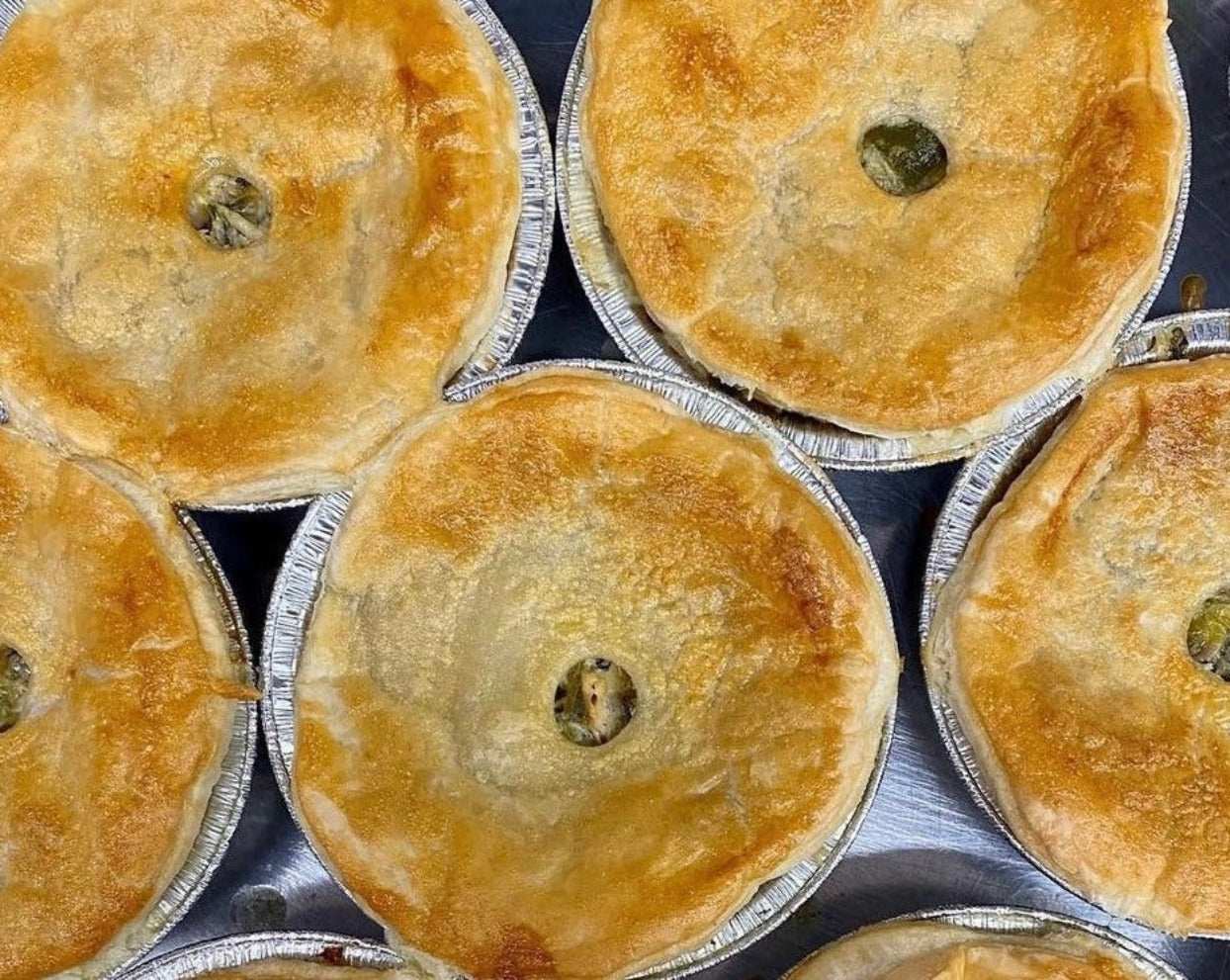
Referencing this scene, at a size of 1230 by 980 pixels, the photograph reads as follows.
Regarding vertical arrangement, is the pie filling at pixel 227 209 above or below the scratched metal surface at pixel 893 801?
above

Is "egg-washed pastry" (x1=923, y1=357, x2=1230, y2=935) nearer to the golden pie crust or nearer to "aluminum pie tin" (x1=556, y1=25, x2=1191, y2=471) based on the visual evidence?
"aluminum pie tin" (x1=556, y1=25, x2=1191, y2=471)

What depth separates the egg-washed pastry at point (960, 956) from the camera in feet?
10.2

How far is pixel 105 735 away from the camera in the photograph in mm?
3020

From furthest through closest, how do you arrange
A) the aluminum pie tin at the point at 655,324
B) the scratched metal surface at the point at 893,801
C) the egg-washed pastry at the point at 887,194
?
the scratched metal surface at the point at 893,801
the aluminum pie tin at the point at 655,324
the egg-washed pastry at the point at 887,194

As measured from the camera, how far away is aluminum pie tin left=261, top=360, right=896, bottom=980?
3.02 m

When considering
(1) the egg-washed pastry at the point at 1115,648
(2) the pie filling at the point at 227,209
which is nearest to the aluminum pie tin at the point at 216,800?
(2) the pie filling at the point at 227,209

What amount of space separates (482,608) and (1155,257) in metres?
2.01

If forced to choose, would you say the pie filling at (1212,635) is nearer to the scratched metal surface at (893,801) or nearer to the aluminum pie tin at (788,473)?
the scratched metal surface at (893,801)

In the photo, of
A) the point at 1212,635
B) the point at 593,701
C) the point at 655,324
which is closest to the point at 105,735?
the point at 593,701

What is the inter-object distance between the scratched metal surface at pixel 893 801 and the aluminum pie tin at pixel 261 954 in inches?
12.9

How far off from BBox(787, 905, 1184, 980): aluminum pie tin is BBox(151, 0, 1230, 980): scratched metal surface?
25 centimetres

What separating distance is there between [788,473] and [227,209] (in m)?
1.77

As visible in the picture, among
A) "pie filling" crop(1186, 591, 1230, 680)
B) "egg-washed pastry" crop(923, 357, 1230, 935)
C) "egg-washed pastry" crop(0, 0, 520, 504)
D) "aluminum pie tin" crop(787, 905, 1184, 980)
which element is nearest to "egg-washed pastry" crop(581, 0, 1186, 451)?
"egg-washed pastry" crop(923, 357, 1230, 935)

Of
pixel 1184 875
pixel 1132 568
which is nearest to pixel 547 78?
pixel 1132 568
